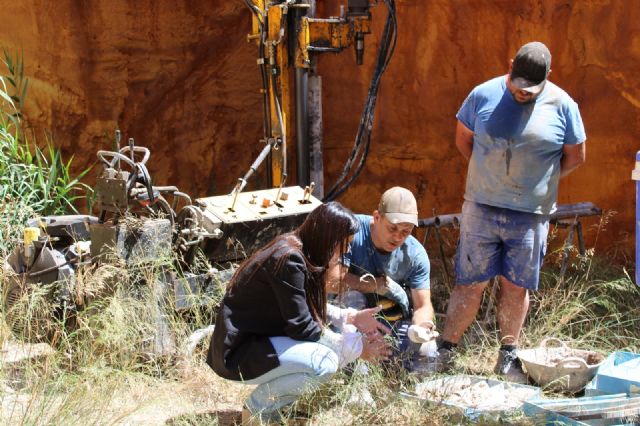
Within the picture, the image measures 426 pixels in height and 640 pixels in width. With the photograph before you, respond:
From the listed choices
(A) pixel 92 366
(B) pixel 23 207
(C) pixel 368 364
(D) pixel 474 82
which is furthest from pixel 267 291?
(D) pixel 474 82

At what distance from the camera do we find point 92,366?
4.02 meters

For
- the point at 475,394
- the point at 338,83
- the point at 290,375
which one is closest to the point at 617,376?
the point at 475,394

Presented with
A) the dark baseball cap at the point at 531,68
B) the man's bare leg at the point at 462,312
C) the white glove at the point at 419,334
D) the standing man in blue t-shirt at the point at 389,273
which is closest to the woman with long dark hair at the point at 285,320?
the white glove at the point at 419,334

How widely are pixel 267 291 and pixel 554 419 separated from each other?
1.23 m

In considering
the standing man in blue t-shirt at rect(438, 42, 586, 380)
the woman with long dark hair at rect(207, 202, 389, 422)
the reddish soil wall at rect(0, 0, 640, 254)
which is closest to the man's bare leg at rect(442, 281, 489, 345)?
the standing man in blue t-shirt at rect(438, 42, 586, 380)

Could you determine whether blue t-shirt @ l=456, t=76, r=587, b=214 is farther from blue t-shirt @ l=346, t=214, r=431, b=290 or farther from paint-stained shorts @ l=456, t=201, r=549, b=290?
blue t-shirt @ l=346, t=214, r=431, b=290

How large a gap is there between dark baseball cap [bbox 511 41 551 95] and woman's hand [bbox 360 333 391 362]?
1.40 metres

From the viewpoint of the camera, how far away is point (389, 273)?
13.4 feet

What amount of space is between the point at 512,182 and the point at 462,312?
70 centimetres

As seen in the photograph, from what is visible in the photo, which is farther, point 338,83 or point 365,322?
point 338,83

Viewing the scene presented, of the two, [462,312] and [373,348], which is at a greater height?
[373,348]

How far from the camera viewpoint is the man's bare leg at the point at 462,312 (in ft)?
14.2

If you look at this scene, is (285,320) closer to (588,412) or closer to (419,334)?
(419,334)

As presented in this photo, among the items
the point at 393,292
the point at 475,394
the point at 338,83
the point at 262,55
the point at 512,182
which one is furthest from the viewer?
the point at 338,83
